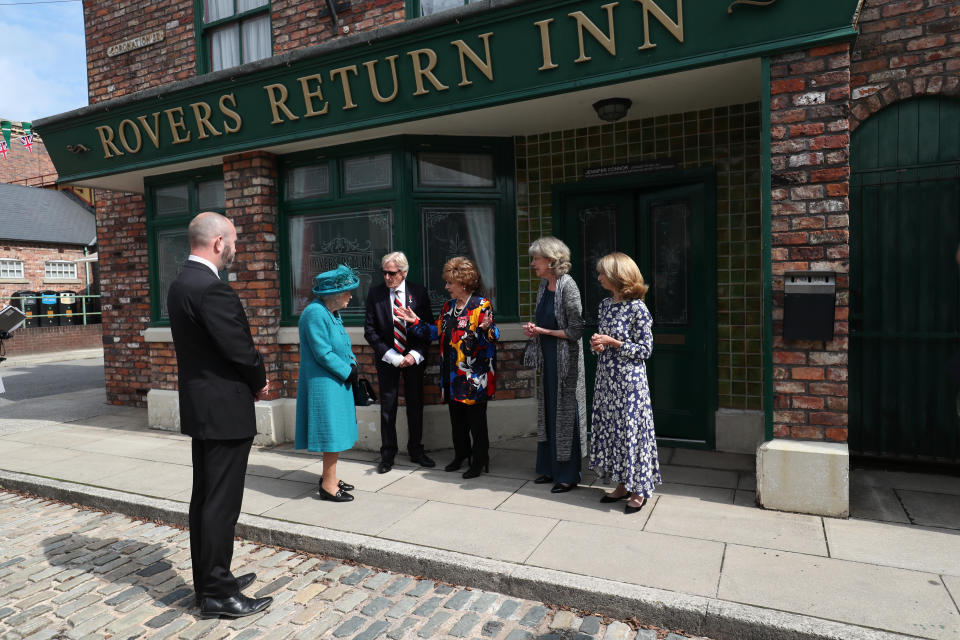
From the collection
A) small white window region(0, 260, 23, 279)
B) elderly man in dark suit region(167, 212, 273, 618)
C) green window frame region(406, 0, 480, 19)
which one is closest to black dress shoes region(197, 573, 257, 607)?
elderly man in dark suit region(167, 212, 273, 618)

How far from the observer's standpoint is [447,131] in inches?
239

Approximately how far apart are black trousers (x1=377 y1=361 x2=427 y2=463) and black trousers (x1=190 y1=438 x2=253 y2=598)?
7.31 feet

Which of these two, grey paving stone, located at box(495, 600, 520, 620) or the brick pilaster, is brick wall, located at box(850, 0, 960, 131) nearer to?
grey paving stone, located at box(495, 600, 520, 620)

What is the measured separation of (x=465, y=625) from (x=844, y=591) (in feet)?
6.33

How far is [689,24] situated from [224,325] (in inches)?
149

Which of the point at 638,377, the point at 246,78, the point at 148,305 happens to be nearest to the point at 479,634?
the point at 638,377

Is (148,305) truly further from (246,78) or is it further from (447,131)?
(447,131)

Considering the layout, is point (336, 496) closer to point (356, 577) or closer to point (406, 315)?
point (356, 577)

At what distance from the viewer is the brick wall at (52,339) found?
18797 millimetres

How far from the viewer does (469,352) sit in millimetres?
5062

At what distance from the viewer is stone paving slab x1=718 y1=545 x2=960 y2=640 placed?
2.82 metres

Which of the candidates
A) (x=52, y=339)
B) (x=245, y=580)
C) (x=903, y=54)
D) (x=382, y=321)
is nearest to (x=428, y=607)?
(x=245, y=580)

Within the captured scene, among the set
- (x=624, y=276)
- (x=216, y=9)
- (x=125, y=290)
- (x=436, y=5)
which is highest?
(x=216, y=9)

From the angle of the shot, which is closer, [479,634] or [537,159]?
[479,634]
